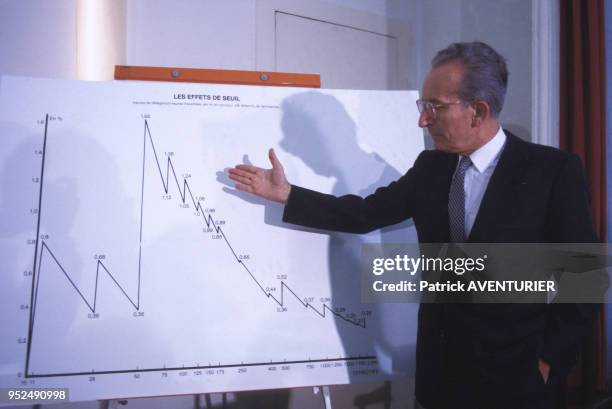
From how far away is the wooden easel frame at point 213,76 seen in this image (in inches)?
45.6

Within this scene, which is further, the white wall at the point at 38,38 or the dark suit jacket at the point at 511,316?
the white wall at the point at 38,38

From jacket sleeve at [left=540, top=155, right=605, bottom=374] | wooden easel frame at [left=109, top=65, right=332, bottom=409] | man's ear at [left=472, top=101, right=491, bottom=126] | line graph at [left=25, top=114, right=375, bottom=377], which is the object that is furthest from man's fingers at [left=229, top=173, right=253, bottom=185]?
jacket sleeve at [left=540, top=155, right=605, bottom=374]

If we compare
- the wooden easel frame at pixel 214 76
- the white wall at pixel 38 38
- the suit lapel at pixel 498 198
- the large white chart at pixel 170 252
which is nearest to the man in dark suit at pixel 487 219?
the suit lapel at pixel 498 198

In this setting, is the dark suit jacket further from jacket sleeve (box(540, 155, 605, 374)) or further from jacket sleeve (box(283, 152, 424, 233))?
jacket sleeve (box(283, 152, 424, 233))

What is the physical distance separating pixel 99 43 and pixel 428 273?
54.5 inches

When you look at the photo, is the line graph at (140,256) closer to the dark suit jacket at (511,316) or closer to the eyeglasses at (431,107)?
the dark suit jacket at (511,316)

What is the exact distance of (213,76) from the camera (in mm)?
1178

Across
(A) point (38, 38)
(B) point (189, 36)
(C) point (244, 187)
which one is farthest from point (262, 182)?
(A) point (38, 38)

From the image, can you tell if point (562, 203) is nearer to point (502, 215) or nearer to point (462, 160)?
point (502, 215)

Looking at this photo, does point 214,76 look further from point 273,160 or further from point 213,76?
point 273,160

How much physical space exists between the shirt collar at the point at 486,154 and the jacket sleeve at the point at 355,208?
0.18 meters

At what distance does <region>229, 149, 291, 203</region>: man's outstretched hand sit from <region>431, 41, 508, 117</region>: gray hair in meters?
0.48

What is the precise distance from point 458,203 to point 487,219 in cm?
8

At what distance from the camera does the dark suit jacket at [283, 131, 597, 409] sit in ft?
2.84
